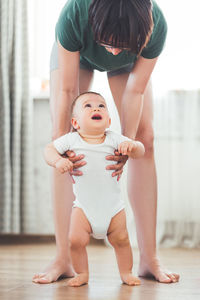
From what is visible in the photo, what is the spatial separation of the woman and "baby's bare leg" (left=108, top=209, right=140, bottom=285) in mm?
134

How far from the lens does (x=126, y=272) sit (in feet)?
4.85

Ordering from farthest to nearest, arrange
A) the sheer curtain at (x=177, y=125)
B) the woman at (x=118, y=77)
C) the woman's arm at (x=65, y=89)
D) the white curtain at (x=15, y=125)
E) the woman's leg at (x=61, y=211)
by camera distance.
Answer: the white curtain at (x=15, y=125)
the sheer curtain at (x=177, y=125)
the woman's leg at (x=61, y=211)
the woman's arm at (x=65, y=89)
the woman at (x=118, y=77)

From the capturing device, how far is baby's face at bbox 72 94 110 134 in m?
1.44

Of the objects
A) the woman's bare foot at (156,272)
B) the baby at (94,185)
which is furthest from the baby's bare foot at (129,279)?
the woman's bare foot at (156,272)

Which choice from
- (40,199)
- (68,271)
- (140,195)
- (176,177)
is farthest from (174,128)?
(68,271)

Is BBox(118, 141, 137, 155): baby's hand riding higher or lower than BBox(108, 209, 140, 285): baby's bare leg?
higher

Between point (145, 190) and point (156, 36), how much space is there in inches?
21.5

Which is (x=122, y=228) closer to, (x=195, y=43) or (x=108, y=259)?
(x=108, y=259)

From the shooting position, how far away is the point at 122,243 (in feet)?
4.75

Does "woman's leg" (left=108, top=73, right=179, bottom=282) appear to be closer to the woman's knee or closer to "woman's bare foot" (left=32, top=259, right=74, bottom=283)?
the woman's knee

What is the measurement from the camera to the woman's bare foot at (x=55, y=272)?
152 centimetres

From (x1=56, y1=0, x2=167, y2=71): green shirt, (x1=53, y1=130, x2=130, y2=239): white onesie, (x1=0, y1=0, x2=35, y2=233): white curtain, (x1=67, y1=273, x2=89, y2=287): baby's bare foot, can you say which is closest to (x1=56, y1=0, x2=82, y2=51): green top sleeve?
(x1=56, y1=0, x2=167, y2=71): green shirt

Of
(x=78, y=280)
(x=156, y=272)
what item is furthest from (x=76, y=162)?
(x=156, y=272)

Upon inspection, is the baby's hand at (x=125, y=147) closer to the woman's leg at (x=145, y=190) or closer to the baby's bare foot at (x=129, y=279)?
the woman's leg at (x=145, y=190)
